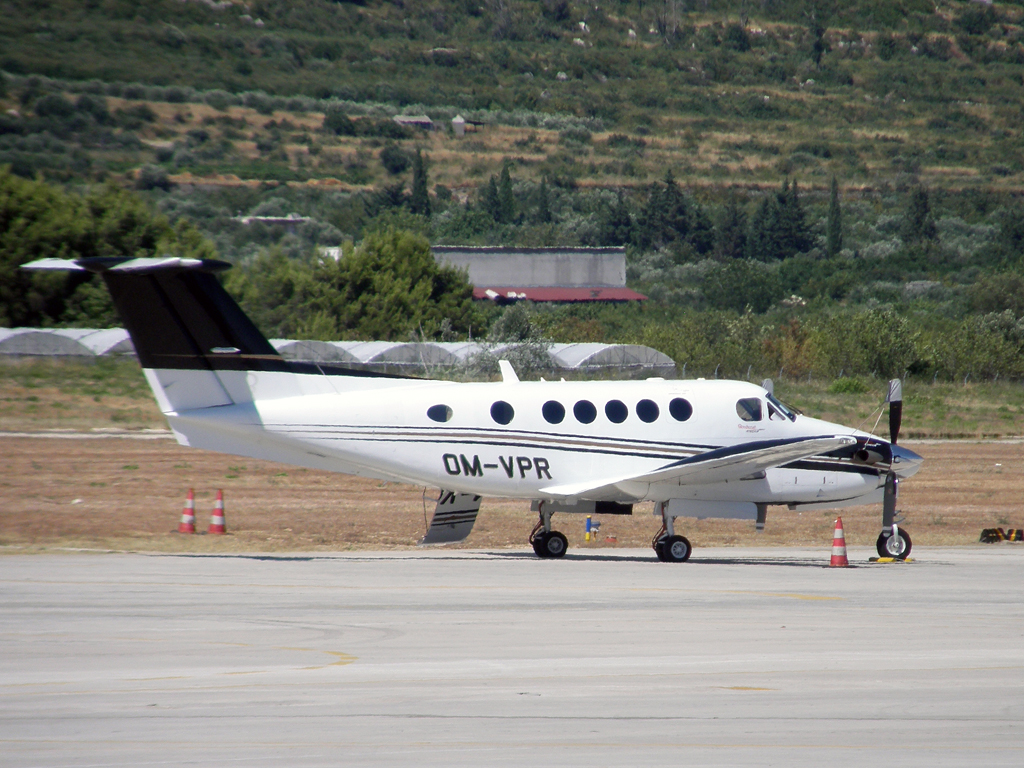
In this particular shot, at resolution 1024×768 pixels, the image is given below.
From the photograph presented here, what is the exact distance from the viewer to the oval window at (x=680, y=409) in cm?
2134

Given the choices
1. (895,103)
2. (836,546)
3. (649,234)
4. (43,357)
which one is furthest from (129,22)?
(836,546)

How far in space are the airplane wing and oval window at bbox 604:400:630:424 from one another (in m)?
1.00

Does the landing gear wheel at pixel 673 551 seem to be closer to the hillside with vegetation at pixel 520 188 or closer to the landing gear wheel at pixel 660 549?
the landing gear wheel at pixel 660 549

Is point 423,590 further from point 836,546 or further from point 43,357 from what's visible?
point 43,357

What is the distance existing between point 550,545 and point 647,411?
2913 millimetres

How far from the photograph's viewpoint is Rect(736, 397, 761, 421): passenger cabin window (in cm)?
2153

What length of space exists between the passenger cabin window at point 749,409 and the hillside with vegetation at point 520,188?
42.6m

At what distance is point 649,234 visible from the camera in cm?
14438

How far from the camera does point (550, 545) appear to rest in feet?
70.9

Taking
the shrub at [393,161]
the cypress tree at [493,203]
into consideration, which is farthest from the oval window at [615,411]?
the shrub at [393,161]

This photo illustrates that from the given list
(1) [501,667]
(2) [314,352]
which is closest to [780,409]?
A: (1) [501,667]

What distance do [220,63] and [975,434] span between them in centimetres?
15269

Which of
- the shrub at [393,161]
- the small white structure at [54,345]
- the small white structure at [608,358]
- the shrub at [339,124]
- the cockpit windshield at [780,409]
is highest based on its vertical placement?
the shrub at [339,124]

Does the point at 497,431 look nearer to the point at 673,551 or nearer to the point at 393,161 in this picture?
the point at 673,551
